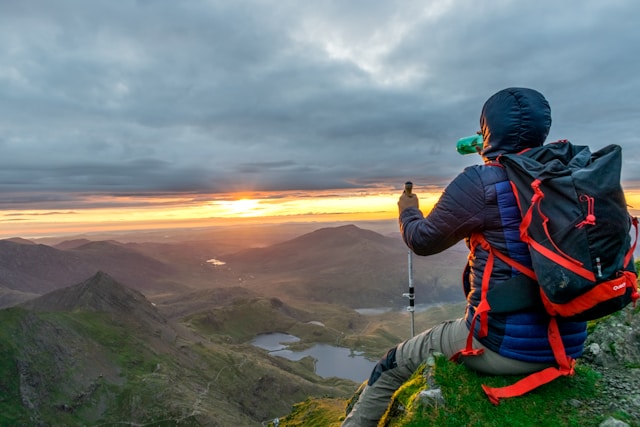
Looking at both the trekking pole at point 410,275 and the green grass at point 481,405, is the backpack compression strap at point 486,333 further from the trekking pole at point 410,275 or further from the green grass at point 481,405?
the trekking pole at point 410,275

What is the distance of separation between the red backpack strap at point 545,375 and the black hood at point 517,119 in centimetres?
296

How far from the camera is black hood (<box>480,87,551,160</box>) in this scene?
20.6 ft

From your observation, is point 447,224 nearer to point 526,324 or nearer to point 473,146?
point 526,324

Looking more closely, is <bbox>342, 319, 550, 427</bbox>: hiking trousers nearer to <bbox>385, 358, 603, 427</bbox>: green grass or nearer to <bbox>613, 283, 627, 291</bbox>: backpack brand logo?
<bbox>385, 358, 603, 427</bbox>: green grass

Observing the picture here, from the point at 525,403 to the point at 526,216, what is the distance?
12.3 feet

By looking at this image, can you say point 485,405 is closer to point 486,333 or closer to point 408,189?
point 486,333

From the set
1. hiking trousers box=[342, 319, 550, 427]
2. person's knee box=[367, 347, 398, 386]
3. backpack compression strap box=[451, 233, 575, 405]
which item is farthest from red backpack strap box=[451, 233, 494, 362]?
person's knee box=[367, 347, 398, 386]

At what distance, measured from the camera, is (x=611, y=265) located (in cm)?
518

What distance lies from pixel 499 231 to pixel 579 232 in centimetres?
114

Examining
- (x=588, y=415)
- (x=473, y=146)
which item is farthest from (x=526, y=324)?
(x=473, y=146)

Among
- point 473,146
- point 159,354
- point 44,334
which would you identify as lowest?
point 159,354

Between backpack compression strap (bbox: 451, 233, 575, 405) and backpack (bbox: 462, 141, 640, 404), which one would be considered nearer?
backpack (bbox: 462, 141, 640, 404)

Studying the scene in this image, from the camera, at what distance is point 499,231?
614cm

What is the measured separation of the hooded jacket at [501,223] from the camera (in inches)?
239
